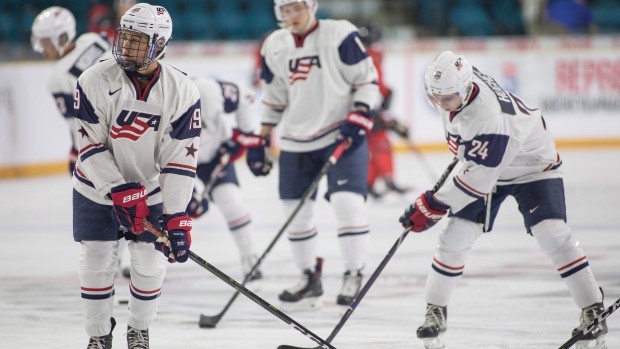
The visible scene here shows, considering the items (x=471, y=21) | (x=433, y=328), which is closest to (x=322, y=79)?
(x=433, y=328)

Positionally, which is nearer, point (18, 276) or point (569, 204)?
point (18, 276)

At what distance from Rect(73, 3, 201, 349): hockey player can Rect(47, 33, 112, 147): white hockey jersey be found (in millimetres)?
1489

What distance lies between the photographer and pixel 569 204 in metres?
7.43

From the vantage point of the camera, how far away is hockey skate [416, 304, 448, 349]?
3.69 m

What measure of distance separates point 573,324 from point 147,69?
204 cm

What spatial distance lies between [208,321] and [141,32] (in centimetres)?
140

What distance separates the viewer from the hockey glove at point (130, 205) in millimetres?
3232

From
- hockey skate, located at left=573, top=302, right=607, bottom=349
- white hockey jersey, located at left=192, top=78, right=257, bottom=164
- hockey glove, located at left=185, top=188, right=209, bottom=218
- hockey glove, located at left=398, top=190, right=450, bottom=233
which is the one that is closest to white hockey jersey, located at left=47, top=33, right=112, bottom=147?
white hockey jersey, located at left=192, top=78, right=257, bottom=164

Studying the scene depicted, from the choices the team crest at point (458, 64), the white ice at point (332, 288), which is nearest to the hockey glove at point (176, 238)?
the white ice at point (332, 288)

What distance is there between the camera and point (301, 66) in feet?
15.4

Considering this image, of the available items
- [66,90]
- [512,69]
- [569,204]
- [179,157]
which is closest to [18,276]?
[66,90]

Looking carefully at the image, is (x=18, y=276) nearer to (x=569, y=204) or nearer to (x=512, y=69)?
(x=569, y=204)

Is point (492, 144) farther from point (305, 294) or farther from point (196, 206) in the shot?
point (196, 206)

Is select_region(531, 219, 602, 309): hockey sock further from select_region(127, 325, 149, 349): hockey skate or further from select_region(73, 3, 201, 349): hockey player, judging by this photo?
select_region(127, 325, 149, 349): hockey skate
